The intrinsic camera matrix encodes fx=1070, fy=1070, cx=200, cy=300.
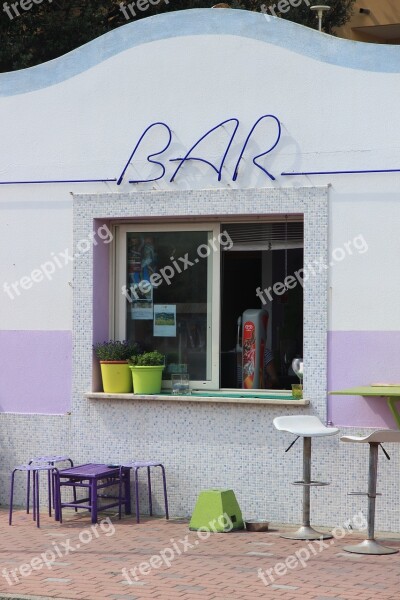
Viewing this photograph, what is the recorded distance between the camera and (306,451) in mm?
8828

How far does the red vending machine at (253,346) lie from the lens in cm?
1014

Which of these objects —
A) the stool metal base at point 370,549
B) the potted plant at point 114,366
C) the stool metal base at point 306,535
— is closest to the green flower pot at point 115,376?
the potted plant at point 114,366

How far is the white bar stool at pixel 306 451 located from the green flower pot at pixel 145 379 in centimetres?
167

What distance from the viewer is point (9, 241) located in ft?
34.8

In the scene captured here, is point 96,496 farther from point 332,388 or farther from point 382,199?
point 382,199

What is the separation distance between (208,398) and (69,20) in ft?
29.1

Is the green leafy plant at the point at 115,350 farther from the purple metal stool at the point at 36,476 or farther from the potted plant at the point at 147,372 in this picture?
the purple metal stool at the point at 36,476

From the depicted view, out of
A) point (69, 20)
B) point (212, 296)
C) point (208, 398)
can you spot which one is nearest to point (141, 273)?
point (212, 296)

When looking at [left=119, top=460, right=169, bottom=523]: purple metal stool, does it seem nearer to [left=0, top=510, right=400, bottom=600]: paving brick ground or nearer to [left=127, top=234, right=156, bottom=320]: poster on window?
[left=0, top=510, right=400, bottom=600]: paving brick ground

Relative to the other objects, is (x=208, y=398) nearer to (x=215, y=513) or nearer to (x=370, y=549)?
(x=215, y=513)

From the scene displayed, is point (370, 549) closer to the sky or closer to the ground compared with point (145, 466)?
closer to the ground

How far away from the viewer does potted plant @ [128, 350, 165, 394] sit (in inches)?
400

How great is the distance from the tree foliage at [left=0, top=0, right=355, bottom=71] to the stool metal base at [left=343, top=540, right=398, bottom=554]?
10.1 metres

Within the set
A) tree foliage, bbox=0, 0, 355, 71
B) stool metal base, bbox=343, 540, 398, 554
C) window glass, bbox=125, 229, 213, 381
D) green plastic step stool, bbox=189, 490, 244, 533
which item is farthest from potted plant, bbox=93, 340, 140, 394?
tree foliage, bbox=0, 0, 355, 71
